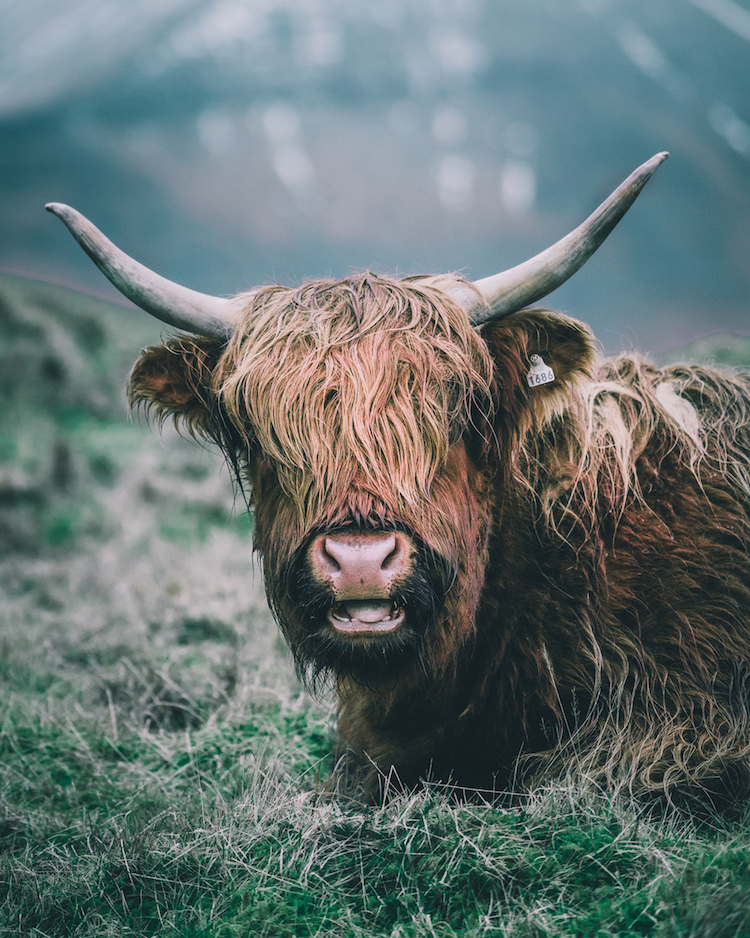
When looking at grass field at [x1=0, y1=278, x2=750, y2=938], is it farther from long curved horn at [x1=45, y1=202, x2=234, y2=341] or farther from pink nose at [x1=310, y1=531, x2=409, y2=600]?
pink nose at [x1=310, y1=531, x2=409, y2=600]

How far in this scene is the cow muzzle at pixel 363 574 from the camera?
2053 mm

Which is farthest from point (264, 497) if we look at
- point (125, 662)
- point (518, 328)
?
point (125, 662)

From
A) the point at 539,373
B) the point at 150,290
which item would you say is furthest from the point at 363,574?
the point at 150,290

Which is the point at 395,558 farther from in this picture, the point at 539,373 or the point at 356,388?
the point at 539,373

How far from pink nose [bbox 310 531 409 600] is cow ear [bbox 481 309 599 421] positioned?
2.46 feet

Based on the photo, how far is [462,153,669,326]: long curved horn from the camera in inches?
85.9

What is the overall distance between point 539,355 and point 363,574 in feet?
3.40

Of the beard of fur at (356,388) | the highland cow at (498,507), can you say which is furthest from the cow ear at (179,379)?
the beard of fur at (356,388)

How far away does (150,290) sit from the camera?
8.30ft

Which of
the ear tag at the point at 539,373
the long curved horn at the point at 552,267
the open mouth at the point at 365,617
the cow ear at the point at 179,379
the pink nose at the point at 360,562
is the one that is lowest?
the open mouth at the point at 365,617

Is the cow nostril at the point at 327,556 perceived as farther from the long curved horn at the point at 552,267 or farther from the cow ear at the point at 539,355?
the long curved horn at the point at 552,267

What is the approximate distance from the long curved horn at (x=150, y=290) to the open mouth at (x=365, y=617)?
113cm

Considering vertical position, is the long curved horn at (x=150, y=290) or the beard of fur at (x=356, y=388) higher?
the long curved horn at (x=150, y=290)

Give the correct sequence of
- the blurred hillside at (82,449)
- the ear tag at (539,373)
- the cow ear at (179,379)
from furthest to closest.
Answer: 1. the blurred hillside at (82,449)
2. the cow ear at (179,379)
3. the ear tag at (539,373)
